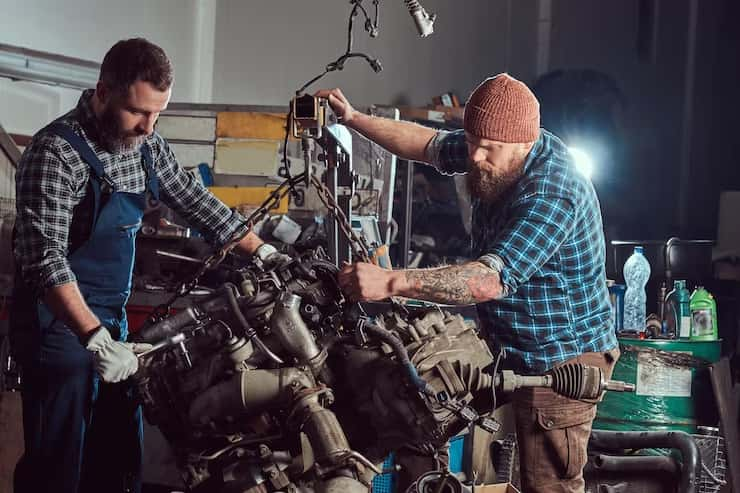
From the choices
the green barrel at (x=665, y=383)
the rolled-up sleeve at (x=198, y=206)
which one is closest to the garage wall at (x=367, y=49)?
the green barrel at (x=665, y=383)

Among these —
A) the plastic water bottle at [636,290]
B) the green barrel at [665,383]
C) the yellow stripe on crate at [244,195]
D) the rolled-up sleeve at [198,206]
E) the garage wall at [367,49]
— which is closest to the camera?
the rolled-up sleeve at [198,206]

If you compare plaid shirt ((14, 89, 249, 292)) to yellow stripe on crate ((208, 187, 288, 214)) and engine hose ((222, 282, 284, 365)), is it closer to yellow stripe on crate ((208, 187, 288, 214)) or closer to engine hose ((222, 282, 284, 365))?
engine hose ((222, 282, 284, 365))

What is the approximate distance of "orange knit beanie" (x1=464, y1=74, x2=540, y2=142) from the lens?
2.13 meters

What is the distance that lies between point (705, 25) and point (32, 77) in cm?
417

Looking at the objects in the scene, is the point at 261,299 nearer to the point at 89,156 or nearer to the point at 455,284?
the point at 455,284

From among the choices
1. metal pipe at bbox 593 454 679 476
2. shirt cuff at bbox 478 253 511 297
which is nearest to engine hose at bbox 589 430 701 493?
metal pipe at bbox 593 454 679 476

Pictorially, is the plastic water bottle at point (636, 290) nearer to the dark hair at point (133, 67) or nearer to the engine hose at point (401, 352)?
the engine hose at point (401, 352)

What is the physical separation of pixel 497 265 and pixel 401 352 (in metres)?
0.33

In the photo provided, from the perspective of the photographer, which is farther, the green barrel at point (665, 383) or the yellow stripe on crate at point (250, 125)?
the yellow stripe on crate at point (250, 125)

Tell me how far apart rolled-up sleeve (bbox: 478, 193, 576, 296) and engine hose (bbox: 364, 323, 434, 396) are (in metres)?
0.30

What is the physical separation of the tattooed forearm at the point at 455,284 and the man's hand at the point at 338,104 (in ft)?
2.15

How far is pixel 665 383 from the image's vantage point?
349 cm

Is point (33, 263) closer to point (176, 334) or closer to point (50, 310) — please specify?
point (50, 310)

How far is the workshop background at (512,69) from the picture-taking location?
189 inches
